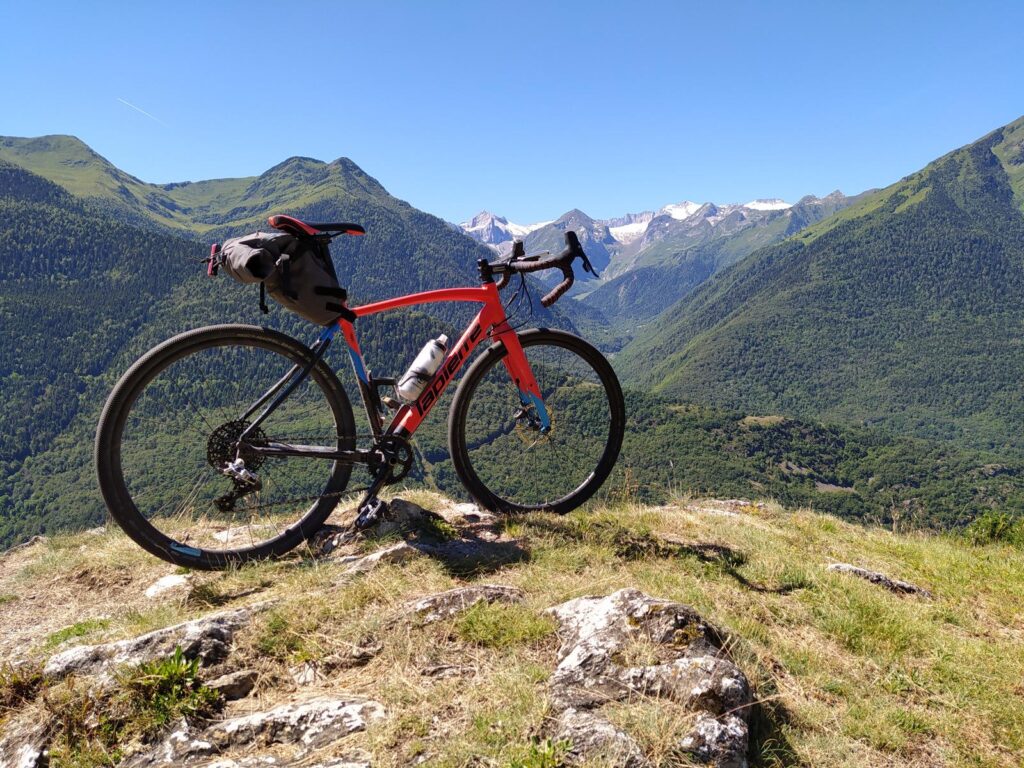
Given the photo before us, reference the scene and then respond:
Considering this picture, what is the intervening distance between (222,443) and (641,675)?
3.25 m

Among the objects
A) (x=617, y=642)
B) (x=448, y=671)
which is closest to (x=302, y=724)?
(x=448, y=671)

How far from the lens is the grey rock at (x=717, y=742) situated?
7.05 feet

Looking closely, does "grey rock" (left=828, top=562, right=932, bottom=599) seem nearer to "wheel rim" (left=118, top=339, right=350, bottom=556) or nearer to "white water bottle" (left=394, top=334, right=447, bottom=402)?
"white water bottle" (left=394, top=334, right=447, bottom=402)

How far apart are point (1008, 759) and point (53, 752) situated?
4.15m

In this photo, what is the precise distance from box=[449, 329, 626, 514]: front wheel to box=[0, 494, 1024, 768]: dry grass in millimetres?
373

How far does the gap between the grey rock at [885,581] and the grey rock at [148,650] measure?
15.2 ft

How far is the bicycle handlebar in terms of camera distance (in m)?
4.86

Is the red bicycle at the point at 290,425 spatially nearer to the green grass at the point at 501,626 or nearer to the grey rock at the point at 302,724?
the green grass at the point at 501,626

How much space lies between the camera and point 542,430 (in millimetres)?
5586

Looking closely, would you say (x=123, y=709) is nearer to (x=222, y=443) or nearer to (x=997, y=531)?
(x=222, y=443)

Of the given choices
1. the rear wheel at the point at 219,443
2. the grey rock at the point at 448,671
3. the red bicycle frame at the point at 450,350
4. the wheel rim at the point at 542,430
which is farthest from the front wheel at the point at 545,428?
the grey rock at the point at 448,671

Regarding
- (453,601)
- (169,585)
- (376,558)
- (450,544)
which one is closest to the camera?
(453,601)

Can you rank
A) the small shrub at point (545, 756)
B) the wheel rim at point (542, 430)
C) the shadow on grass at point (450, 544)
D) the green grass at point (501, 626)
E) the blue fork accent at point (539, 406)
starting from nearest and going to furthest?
the small shrub at point (545, 756) → the green grass at point (501, 626) → the shadow on grass at point (450, 544) → the wheel rim at point (542, 430) → the blue fork accent at point (539, 406)

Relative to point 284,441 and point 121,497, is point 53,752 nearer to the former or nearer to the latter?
point 121,497
